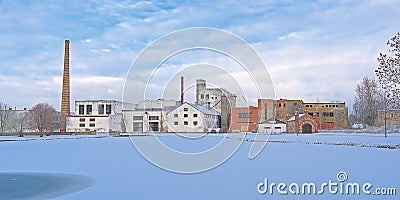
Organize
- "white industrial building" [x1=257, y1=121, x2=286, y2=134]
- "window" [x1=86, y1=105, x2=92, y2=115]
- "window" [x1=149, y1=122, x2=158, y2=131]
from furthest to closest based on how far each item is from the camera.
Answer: "window" [x1=86, y1=105, x2=92, y2=115] < "window" [x1=149, y1=122, x2=158, y2=131] < "white industrial building" [x1=257, y1=121, x2=286, y2=134]

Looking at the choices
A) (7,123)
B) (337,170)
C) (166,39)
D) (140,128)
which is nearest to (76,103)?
(7,123)

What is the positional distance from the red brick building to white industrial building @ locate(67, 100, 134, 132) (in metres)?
24.5

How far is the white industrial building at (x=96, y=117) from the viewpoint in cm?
8650

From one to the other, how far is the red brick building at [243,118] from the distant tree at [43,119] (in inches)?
1295

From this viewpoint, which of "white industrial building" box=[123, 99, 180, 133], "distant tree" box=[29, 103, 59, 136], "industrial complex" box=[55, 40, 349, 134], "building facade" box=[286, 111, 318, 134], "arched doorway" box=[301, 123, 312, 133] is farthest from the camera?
"white industrial building" box=[123, 99, 180, 133]

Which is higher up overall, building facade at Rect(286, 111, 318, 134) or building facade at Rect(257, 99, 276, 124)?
building facade at Rect(257, 99, 276, 124)

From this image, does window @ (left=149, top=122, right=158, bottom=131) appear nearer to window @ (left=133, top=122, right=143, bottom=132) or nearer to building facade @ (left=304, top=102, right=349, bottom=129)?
window @ (left=133, top=122, right=143, bottom=132)

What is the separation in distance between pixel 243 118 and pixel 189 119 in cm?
1029

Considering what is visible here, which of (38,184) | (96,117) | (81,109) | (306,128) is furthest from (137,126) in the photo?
(38,184)

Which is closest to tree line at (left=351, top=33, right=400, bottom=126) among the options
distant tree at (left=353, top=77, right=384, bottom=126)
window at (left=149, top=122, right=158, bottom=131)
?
distant tree at (left=353, top=77, right=384, bottom=126)

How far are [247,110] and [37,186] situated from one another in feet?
217

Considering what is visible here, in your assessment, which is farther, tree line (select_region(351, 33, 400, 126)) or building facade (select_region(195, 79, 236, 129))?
building facade (select_region(195, 79, 236, 129))

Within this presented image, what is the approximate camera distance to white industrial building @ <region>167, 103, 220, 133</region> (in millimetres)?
77125

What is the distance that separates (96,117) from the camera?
87.2 meters
